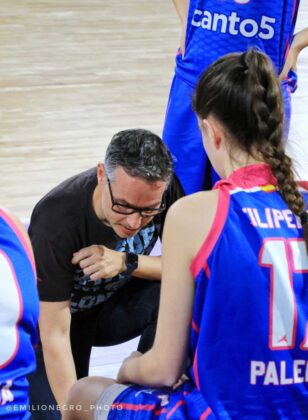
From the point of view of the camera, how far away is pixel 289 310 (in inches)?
63.9

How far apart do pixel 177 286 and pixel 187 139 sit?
54.0 inches

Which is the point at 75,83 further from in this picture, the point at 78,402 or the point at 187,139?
the point at 78,402

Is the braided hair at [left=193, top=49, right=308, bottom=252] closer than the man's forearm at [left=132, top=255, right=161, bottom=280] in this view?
Yes

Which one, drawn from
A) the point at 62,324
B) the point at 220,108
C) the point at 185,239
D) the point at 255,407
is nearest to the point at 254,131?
the point at 220,108

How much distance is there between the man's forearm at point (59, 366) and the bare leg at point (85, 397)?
1.00 ft

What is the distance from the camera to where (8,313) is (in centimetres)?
146

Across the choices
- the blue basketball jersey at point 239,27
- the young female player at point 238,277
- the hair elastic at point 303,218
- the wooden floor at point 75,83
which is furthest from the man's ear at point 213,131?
the wooden floor at point 75,83

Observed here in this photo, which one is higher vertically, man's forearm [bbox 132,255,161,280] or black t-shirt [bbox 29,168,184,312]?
black t-shirt [bbox 29,168,184,312]

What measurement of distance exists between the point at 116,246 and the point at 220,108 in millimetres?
804

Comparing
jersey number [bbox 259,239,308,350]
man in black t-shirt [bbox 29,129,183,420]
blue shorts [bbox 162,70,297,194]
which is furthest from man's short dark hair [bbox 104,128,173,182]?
blue shorts [bbox 162,70,297,194]

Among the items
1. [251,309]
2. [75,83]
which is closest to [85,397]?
[251,309]

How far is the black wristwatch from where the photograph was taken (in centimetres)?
243

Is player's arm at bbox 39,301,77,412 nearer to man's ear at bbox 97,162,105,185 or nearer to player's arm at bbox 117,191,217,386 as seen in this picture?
man's ear at bbox 97,162,105,185

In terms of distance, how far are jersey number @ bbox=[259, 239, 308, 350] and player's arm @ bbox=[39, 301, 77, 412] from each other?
817 mm
